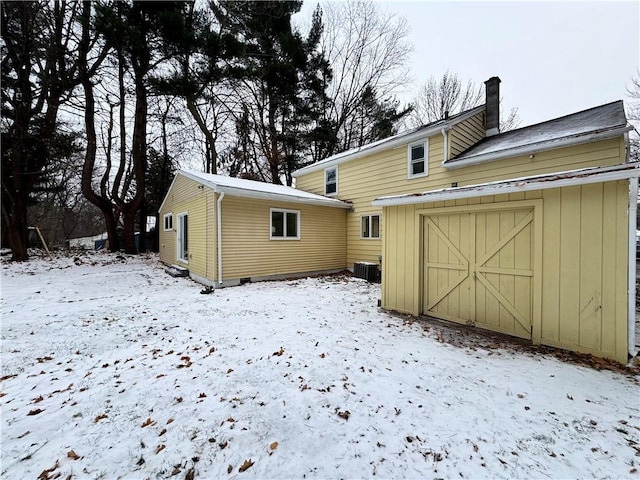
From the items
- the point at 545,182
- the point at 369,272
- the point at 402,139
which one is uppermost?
the point at 402,139

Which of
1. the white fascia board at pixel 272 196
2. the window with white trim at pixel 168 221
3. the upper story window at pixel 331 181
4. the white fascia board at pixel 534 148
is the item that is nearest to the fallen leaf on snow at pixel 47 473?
the white fascia board at pixel 272 196

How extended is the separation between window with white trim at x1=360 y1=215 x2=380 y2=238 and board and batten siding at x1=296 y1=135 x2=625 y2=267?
0.18 m

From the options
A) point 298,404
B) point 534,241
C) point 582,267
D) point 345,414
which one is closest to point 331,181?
point 534,241

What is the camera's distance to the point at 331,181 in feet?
41.9

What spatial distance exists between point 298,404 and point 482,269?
3.71 m

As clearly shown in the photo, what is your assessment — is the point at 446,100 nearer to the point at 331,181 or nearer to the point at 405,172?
the point at 331,181

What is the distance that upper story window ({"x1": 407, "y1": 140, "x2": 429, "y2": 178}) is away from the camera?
9406 mm

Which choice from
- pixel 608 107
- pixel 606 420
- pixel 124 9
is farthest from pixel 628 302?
pixel 124 9

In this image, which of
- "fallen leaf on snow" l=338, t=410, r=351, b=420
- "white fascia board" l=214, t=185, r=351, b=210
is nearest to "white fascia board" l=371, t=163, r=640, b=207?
"fallen leaf on snow" l=338, t=410, r=351, b=420

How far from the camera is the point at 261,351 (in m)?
3.77

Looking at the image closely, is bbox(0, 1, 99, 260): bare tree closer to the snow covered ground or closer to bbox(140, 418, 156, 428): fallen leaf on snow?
the snow covered ground

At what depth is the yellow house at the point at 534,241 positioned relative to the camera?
11.0 ft

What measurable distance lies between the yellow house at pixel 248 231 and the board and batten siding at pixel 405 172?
0.74 metres

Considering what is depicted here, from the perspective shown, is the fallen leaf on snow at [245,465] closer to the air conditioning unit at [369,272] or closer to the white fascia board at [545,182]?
the white fascia board at [545,182]
